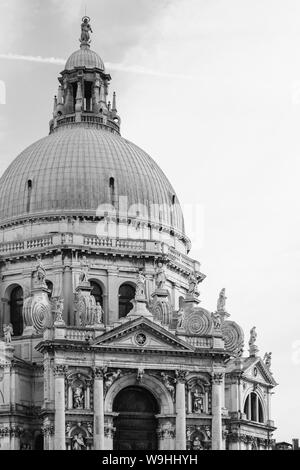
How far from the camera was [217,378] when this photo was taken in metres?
86.0

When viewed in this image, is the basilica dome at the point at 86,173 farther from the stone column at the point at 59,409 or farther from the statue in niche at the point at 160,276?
the stone column at the point at 59,409

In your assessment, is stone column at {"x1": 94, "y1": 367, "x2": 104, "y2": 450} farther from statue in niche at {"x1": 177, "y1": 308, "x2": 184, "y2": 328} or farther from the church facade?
statue in niche at {"x1": 177, "y1": 308, "x2": 184, "y2": 328}

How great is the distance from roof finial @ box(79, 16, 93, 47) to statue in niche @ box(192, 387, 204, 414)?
28677 mm

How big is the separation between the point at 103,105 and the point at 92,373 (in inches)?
918

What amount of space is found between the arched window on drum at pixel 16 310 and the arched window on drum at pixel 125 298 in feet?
20.5

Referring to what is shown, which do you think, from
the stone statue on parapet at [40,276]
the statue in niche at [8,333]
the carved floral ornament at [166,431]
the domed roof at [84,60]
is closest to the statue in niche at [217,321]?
the carved floral ornament at [166,431]

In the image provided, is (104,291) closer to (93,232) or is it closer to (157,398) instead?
(93,232)

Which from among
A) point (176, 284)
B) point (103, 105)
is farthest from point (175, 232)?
point (103, 105)

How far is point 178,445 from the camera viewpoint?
8400cm

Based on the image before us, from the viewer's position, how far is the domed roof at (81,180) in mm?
94438

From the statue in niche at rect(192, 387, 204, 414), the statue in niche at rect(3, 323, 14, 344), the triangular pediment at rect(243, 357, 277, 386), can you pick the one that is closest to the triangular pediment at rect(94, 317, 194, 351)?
the statue in niche at rect(192, 387, 204, 414)

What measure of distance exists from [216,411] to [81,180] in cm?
1869

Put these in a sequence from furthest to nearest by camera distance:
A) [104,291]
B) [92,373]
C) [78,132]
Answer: [78,132], [104,291], [92,373]

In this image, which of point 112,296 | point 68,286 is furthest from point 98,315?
point 112,296
